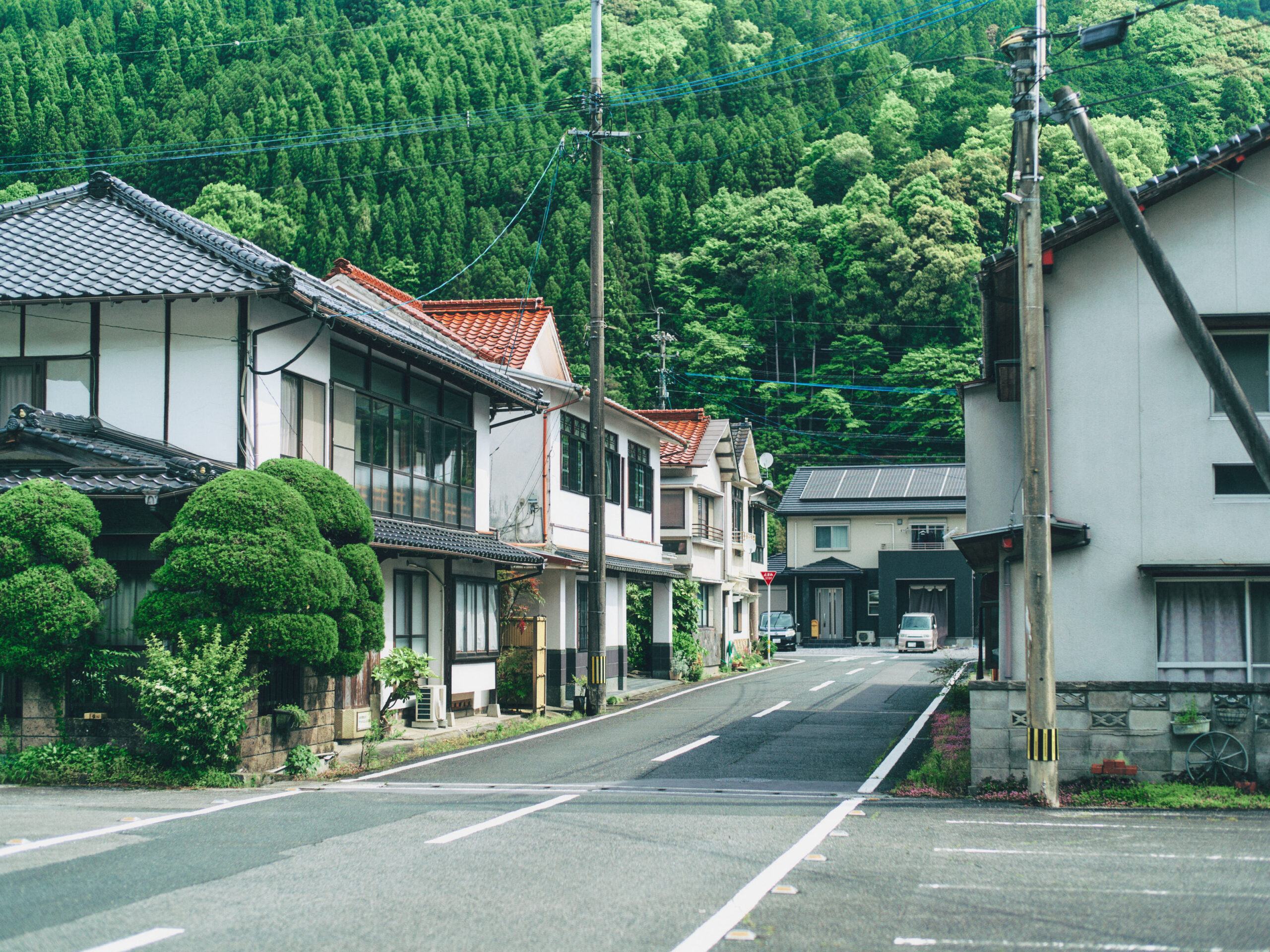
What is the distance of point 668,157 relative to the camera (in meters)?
78.2

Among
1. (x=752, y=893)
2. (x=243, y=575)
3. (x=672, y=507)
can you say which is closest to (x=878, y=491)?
(x=672, y=507)

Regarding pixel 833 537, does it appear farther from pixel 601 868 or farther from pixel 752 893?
pixel 752 893

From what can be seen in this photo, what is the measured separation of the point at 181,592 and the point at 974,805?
947cm

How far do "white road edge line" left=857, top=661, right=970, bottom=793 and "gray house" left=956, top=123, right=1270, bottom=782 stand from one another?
1.47 meters

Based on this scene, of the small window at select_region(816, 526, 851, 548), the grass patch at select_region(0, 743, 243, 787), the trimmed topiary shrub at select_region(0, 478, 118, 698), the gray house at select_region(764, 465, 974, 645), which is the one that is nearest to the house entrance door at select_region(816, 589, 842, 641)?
the gray house at select_region(764, 465, 974, 645)

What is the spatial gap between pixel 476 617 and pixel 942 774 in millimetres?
10799

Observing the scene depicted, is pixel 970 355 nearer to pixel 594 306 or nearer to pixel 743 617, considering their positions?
pixel 743 617

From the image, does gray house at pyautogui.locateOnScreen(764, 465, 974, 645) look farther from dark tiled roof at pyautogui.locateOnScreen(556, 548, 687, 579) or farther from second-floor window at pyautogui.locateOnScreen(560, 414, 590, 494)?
second-floor window at pyautogui.locateOnScreen(560, 414, 590, 494)

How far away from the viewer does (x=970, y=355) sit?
6353 centimetres

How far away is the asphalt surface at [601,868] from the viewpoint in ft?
22.8

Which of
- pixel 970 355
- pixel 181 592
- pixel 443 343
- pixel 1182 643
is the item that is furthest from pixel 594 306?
pixel 970 355

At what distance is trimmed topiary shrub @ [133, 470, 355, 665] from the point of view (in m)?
13.9

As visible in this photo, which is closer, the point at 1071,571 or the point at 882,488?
the point at 1071,571

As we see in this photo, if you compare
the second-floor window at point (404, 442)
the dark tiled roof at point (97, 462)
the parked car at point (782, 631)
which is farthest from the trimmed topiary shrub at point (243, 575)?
the parked car at point (782, 631)
